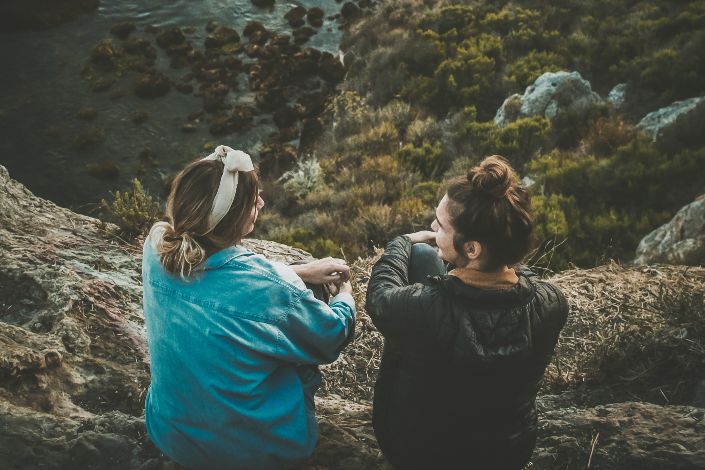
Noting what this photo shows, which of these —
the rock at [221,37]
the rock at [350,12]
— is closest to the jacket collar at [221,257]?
the rock at [221,37]

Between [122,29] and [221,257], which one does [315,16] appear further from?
[221,257]

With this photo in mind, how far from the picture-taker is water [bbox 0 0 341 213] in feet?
42.7

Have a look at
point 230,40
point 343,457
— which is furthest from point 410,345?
point 230,40

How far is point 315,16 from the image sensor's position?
754 inches

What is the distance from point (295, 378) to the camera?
2166 millimetres

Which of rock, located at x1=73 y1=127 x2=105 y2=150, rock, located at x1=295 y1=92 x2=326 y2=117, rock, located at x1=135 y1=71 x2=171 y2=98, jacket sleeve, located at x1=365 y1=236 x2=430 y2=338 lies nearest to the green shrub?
rock, located at x1=295 y1=92 x2=326 y2=117

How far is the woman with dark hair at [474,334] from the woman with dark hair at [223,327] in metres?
0.33

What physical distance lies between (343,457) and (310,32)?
58.1 feet

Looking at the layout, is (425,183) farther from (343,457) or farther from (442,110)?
(343,457)

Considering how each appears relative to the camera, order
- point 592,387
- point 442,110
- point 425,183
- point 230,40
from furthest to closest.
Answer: point 230,40 → point 442,110 → point 425,183 → point 592,387

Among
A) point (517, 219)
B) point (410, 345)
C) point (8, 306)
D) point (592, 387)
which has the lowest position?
point (592, 387)

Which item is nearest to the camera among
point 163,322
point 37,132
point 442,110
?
point 163,322

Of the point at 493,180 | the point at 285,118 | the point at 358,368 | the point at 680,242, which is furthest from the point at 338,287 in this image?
the point at 285,118

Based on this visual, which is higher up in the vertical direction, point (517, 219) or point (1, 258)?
point (517, 219)
